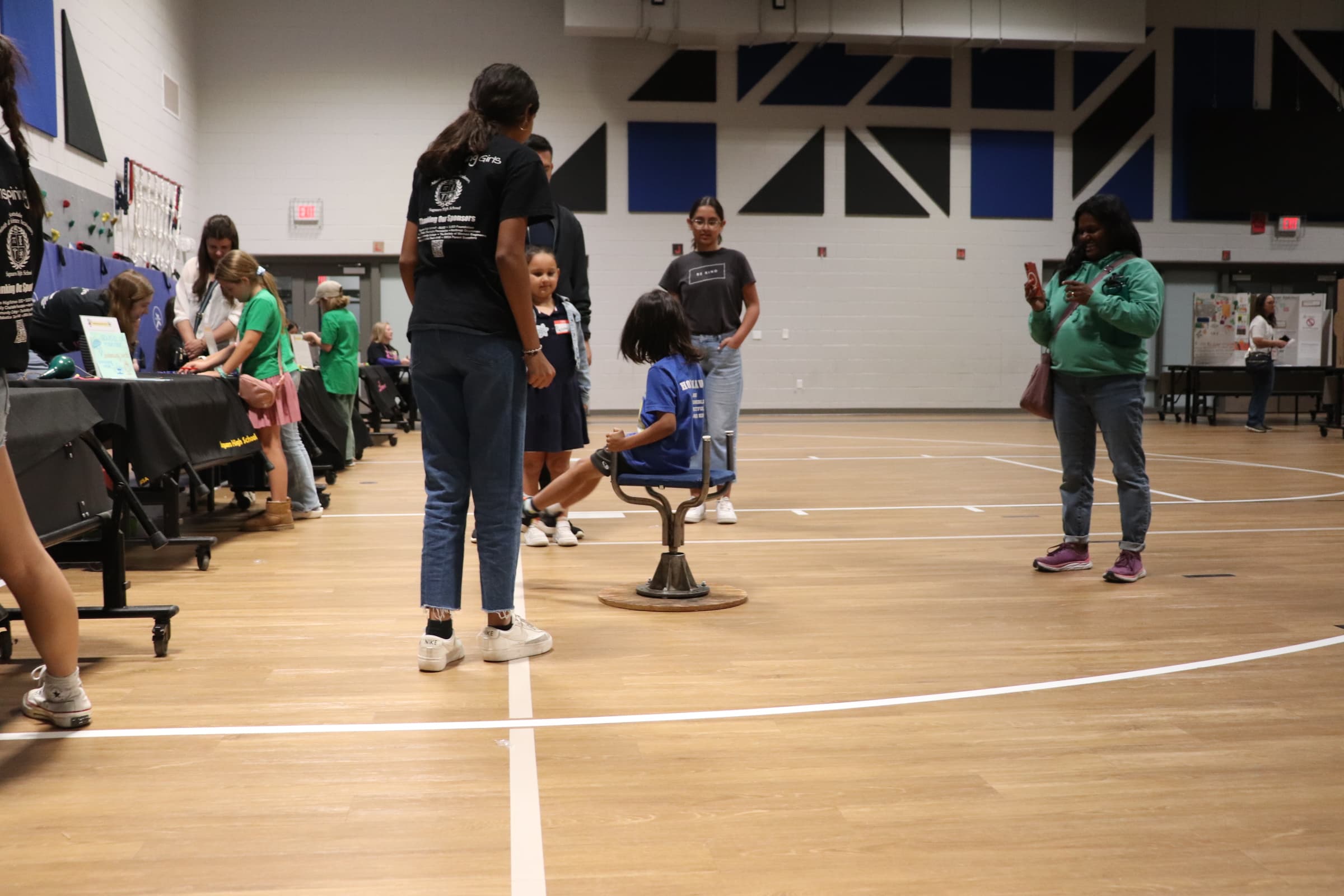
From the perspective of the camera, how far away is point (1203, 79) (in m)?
16.3

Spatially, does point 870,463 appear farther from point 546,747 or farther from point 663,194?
point 663,194

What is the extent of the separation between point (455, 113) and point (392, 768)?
14.2 meters

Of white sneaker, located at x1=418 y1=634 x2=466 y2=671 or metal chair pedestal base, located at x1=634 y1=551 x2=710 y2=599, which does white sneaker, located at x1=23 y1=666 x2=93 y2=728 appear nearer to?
white sneaker, located at x1=418 y1=634 x2=466 y2=671

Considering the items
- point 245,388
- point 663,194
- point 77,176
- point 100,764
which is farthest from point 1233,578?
point 663,194

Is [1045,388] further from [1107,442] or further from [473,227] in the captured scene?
→ [473,227]

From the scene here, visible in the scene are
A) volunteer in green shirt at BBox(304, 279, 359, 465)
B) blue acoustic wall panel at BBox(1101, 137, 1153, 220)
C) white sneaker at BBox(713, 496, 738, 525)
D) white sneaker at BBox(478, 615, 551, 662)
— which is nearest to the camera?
white sneaker at BBox(478, 615, 551, 662)

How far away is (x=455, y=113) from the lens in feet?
49.6

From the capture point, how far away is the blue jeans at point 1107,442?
4.04 m

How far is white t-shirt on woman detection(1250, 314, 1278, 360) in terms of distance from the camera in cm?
1262

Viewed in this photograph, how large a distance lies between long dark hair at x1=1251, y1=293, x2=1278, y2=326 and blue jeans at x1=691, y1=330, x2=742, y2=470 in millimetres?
9612

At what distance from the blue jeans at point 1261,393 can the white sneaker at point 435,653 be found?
39.9 feet

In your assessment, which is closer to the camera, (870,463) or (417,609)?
(417,609)

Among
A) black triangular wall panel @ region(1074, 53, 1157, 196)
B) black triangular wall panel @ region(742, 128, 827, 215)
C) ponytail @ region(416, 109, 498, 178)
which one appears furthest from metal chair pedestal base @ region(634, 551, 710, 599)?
black triangular wall panel @ region(1074, 53, 1157, 196)

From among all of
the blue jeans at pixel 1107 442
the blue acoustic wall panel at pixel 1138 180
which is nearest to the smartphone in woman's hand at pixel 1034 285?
the blue jeans at pixel 1107 442
